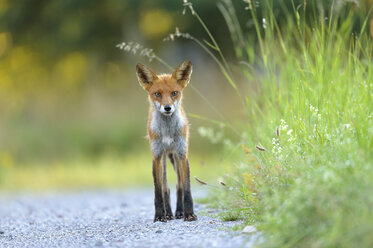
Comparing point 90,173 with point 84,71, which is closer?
point 90,173

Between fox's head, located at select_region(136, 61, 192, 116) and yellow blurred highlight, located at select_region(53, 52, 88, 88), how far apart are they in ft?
61.8

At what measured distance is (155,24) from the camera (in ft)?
78.8

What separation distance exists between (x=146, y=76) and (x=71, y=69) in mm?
21780

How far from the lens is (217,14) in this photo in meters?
22.2

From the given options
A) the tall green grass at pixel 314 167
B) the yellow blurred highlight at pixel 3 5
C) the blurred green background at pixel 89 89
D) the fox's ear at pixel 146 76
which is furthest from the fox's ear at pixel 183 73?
the yellow blurred highlight at pixel 3 5

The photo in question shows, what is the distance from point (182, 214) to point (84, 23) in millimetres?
17172

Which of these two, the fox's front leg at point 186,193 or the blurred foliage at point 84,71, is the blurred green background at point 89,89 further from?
the fox's front leg at point 186,193

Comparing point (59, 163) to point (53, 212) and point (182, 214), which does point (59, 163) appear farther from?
point (182, 214)

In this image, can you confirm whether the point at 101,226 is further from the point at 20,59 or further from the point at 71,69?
the point at 71,69

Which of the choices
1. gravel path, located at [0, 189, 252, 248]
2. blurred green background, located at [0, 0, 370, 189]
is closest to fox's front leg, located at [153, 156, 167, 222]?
gravel path, located at [0, 189, 252, 248]

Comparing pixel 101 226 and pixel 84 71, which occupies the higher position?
pixel 84 71

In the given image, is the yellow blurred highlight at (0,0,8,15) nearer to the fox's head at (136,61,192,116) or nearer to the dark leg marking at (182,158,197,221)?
the fox's head at (136,61,192,116)

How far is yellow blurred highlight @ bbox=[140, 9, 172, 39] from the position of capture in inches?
894

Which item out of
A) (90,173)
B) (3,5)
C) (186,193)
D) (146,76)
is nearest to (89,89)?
(3,5)
